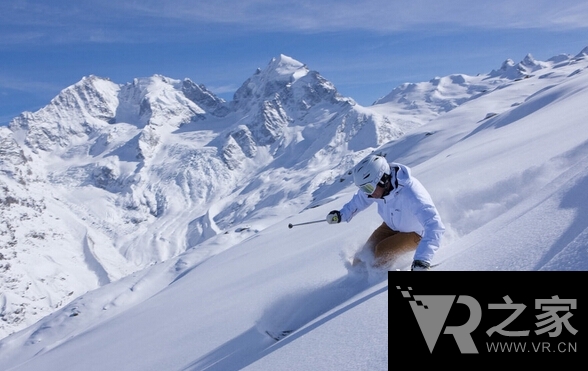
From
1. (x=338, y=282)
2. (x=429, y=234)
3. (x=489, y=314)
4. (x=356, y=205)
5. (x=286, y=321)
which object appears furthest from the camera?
(x=356, y=205)

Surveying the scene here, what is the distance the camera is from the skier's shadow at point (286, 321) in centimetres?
518

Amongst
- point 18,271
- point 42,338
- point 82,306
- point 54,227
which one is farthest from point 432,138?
point 54,227

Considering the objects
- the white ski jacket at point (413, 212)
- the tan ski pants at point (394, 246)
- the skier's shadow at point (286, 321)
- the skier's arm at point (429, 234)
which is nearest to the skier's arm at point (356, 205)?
the white ski jacket at point (413, 212)

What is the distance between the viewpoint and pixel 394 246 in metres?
6.31

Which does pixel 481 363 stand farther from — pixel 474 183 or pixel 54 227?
pixel 54 227

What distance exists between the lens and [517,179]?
8.17 metres

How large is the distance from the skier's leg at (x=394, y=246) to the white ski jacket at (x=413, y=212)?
0.13 meters

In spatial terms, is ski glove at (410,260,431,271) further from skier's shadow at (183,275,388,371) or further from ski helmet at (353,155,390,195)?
ski helmet at (353,155,390,195)

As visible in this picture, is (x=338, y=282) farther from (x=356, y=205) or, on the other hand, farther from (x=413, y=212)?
(x=413, y=212)

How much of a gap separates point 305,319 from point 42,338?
36.1 m

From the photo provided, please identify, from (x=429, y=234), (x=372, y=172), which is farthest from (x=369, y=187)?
(x=429, y=234)

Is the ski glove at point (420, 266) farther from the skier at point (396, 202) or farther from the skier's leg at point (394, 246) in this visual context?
the skier's leg at point (394, 246)

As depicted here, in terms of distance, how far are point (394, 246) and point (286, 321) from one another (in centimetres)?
176

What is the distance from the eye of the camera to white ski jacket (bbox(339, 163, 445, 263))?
5359 mm
